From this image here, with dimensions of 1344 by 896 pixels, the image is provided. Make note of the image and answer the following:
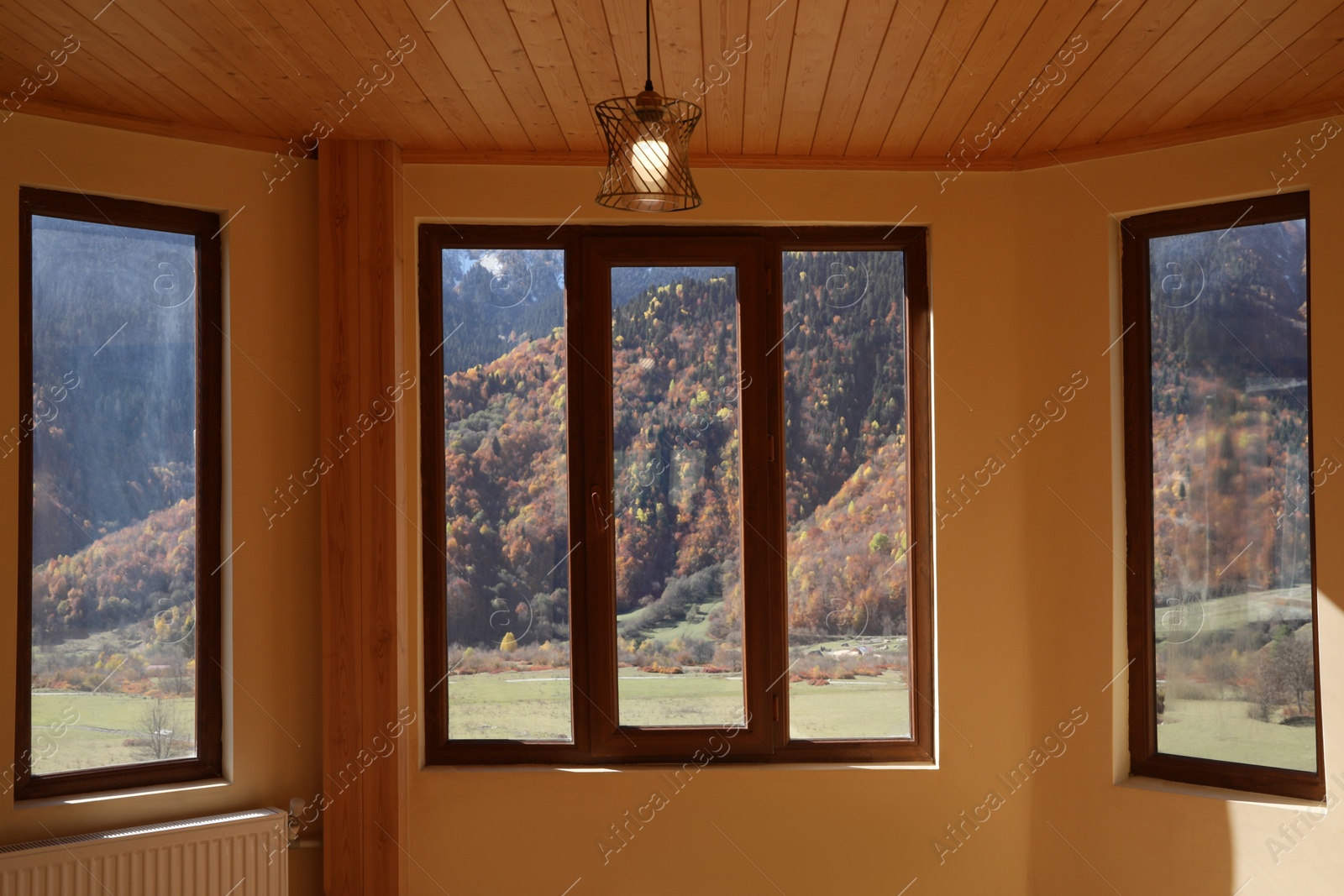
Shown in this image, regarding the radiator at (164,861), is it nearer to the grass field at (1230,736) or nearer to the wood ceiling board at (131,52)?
the wood ceiling board at (131,52)

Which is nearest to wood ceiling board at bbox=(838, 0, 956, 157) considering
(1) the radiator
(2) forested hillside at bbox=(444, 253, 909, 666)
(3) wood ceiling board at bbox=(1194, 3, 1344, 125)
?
(2) forested hillside at bbox=(444, 253, 909, 666)

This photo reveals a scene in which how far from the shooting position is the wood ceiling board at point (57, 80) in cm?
253

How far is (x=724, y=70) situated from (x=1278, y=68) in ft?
5.18

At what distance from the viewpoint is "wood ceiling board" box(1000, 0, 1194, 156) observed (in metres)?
2.38

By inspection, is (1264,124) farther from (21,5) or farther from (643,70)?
(21,5)

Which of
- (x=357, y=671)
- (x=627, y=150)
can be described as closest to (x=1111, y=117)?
(x=627, y=150)

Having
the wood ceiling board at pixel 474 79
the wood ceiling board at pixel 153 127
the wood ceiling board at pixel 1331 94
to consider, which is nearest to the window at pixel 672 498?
the wood ceiling board at pixel 474 79

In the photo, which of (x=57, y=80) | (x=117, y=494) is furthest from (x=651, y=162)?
(x=117, y=494)

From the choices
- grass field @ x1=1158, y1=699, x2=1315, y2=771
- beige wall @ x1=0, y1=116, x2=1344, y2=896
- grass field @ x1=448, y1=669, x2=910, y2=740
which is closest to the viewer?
grass field @ x1=1158, y1=699, x2=1315, y2=771

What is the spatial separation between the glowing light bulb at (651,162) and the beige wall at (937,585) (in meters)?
1.46

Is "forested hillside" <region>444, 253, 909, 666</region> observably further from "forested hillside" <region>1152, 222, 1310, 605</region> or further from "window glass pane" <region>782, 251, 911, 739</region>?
"forested hillside" <region>1152, 222, 1310, 605</region>

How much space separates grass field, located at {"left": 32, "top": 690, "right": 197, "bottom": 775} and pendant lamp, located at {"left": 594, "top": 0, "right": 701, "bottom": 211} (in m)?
2.33

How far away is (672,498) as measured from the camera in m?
3.45

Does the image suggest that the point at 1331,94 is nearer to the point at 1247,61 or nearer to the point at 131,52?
the point at 1247,61
